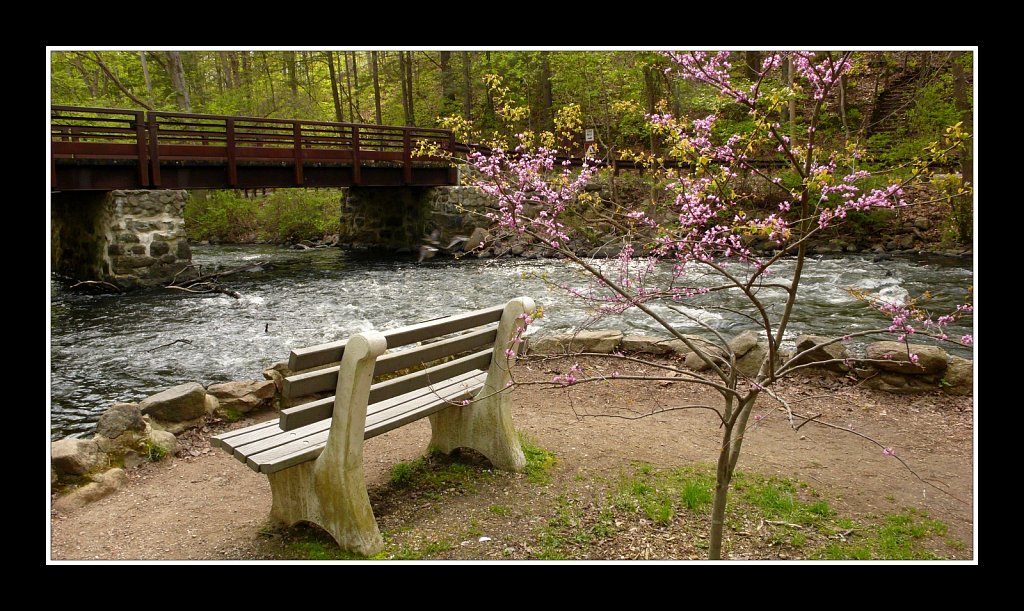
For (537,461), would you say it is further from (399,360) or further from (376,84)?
(376,84)

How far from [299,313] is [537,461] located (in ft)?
26.7

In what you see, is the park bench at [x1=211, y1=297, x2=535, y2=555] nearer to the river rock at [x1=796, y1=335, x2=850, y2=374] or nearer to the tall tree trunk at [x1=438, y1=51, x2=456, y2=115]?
the river rock at [x1=796, y1=335, x2=850, y2=374]

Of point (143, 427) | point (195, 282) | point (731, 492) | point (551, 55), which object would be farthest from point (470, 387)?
point (551, 55)

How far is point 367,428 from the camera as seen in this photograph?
3.71m

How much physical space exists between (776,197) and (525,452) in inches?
668

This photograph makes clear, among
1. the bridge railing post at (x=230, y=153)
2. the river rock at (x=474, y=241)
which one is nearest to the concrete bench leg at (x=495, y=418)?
the bridge railing post at (x=230, y=153)

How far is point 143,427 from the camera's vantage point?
16.9 feet

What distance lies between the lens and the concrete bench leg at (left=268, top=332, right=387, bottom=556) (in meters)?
3.28

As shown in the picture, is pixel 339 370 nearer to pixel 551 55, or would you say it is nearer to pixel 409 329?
pixel 409 329

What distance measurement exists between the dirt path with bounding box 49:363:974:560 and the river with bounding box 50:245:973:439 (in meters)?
1.08

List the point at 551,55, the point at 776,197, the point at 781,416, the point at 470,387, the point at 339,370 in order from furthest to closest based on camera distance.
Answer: the point at 551,55, the point at 776,197, the point at 781,416, the point at 470,387, the point at 339,370

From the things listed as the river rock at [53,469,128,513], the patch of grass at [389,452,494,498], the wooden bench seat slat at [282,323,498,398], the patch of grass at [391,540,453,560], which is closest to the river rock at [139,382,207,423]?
the river rock at [53,469,128,513]

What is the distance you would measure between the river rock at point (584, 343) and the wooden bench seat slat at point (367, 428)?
2.76 m

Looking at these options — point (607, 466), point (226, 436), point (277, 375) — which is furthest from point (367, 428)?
point (277, 375)
